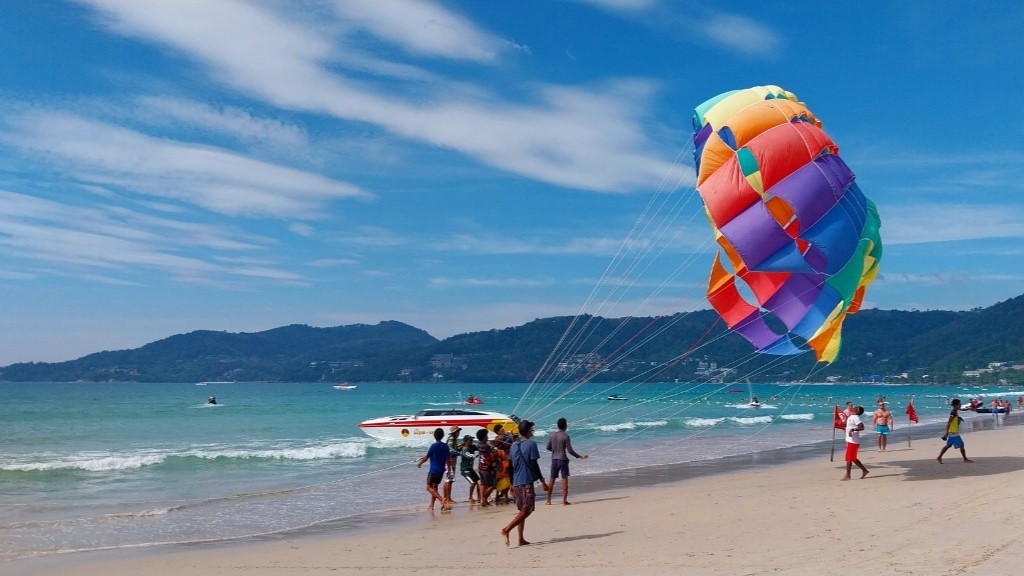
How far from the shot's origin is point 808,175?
1177 cm

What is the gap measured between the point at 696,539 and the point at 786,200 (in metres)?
4.98

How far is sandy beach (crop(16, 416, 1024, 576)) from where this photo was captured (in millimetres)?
7531

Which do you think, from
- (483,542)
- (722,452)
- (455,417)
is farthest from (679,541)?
(455,417)

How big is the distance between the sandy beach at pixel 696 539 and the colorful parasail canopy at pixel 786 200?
2632mm

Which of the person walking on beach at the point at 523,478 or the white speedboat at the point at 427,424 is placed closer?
the person walking on beach at the point at 523,478

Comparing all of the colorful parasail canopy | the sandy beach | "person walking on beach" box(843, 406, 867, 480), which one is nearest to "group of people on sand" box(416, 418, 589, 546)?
the sandy beach

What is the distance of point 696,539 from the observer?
30.1 feet

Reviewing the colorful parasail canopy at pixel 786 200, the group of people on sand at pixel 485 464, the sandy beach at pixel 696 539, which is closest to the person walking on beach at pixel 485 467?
the group of people on sand at pixel 485 464

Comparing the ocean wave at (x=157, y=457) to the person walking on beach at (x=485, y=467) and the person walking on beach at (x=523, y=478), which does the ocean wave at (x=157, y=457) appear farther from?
the person walking on beach at (x=523, y=478)

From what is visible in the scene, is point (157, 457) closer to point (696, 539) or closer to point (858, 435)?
point (858, 435)

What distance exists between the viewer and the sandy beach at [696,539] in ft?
24.7

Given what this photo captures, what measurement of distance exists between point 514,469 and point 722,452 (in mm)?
16091

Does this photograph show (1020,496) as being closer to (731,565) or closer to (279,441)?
(731,565)

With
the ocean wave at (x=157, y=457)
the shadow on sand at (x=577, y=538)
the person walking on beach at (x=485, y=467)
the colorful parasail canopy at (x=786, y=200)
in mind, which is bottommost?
the ocean wave at (x=157, y=457)
